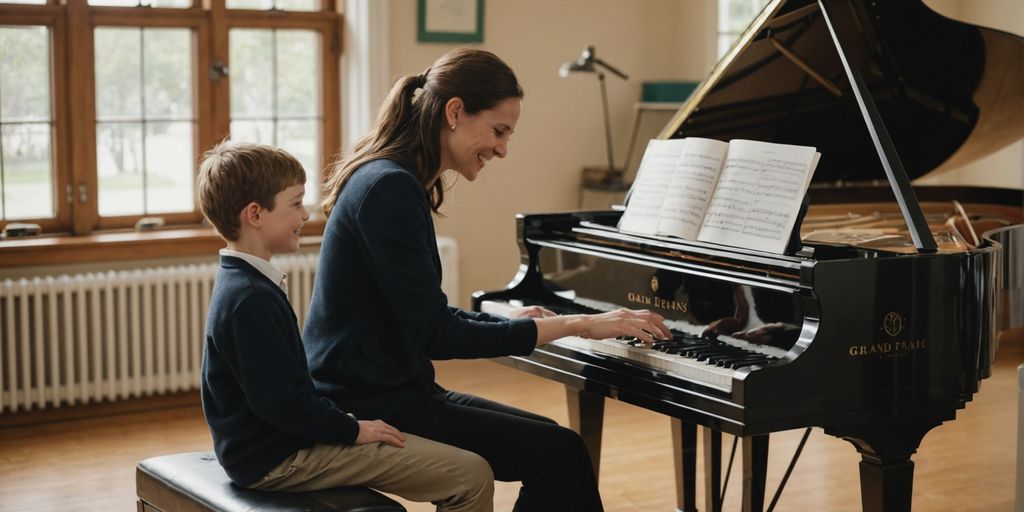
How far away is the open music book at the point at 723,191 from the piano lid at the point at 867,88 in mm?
422

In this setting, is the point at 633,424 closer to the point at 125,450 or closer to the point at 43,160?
the point at 125,450

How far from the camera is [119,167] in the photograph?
5.13 m

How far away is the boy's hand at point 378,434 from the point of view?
2.31 m

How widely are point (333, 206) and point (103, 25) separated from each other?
116 inches

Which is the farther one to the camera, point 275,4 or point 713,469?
point 275,4

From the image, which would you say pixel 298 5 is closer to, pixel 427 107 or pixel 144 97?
pixel 144 97

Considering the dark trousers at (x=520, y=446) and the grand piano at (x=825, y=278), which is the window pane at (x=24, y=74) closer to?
the grand piano at (x=825, y=278)

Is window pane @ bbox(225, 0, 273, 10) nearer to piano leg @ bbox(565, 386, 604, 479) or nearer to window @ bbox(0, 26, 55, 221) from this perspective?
window @ bbox(0, 26, 55, 221)

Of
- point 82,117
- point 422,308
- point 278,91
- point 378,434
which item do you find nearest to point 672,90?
point 278,91

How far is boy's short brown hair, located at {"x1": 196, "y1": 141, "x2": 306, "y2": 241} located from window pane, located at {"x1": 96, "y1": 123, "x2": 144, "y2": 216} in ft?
9.84

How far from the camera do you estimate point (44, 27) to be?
491cm

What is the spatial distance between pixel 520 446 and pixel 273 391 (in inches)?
22.8

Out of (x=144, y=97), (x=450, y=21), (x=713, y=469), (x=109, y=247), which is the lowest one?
(x=713, y=469)

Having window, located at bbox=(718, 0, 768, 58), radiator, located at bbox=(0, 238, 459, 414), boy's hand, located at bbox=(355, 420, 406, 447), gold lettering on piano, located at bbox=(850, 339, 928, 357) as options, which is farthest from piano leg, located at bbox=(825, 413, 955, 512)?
window, located at bbox=(718, 0, 768, 58)
